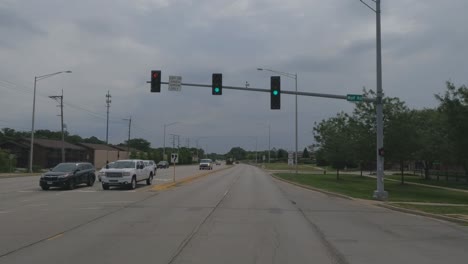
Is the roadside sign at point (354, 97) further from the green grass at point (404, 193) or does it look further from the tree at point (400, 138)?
the tree at point (400, 138)

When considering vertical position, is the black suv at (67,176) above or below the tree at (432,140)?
below

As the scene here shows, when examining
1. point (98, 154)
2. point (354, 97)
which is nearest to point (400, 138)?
point (354, 97)

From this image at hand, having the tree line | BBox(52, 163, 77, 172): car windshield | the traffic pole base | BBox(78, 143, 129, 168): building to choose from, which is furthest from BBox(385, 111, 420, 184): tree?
BBox(78, 143, 129, 168): building

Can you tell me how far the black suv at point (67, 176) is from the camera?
29.8 m

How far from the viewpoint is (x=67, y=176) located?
30.2m

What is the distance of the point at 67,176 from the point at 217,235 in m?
20.1

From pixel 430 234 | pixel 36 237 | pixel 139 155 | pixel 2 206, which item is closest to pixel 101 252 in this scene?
pixel 36 237

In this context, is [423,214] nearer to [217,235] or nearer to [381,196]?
[381,196]

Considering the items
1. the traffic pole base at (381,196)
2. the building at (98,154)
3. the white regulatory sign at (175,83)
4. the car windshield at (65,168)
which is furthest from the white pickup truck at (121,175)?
the building at (98,154)

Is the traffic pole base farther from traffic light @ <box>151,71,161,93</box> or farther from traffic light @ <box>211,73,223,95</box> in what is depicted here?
traffic light @ <box>151,71,161,93</box>

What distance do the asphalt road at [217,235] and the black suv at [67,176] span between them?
957 centimetres

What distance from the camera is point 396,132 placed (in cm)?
3919

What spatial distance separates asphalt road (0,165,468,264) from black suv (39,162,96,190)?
9.57 metres

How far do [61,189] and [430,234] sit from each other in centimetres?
2325
